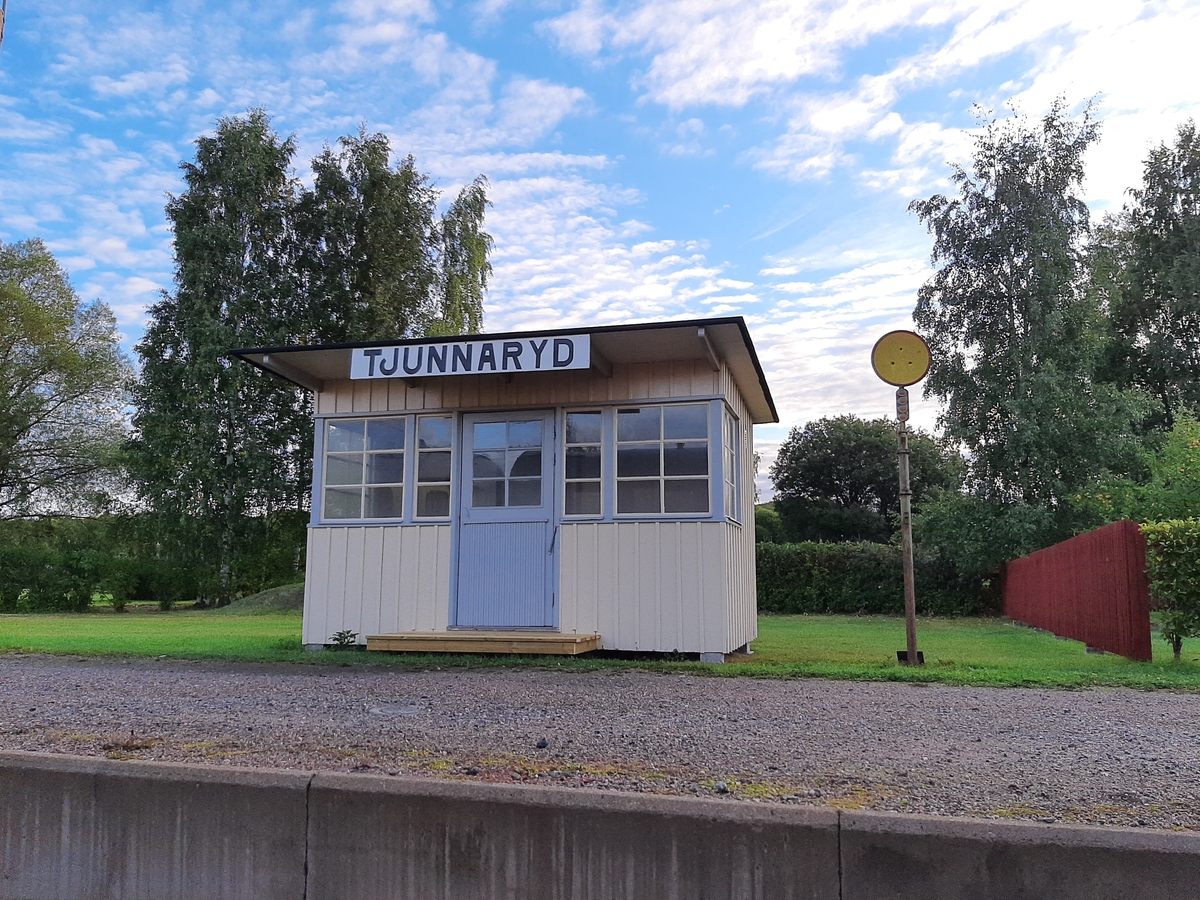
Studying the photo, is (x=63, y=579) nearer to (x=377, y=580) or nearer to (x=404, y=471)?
(x=377, y=580)

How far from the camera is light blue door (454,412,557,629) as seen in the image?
10312 mm

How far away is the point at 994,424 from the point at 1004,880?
2461cm

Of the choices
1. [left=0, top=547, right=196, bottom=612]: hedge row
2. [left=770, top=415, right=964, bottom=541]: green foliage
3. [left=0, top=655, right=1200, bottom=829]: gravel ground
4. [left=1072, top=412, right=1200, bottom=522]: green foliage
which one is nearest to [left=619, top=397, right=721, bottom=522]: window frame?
[left=0, top=655, right=1200, bottom=829]: gravel ground

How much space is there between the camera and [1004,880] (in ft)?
10.3

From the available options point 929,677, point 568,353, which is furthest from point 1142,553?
point 568,353

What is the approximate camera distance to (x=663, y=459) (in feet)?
33.3

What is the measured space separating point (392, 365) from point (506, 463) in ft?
5.71

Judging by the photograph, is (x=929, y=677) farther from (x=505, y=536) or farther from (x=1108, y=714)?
(x=505, y=536)

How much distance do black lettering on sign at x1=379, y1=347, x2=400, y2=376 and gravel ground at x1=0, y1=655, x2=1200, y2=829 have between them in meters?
3.22

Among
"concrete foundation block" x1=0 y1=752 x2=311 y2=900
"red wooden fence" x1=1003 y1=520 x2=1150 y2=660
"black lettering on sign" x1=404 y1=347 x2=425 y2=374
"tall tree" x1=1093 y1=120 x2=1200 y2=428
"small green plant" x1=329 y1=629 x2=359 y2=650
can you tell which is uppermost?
"tall tree" x1=1093 y1=120 x2=1200 y2=428

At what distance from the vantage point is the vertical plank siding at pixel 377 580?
1053cm

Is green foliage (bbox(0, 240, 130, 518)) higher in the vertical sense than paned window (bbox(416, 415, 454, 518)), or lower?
higher

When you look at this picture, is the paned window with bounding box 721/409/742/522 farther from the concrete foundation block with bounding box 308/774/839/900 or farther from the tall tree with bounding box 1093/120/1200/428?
the tall tree with bounding box 1093/120/1200/428

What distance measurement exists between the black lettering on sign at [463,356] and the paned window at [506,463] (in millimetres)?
1229
